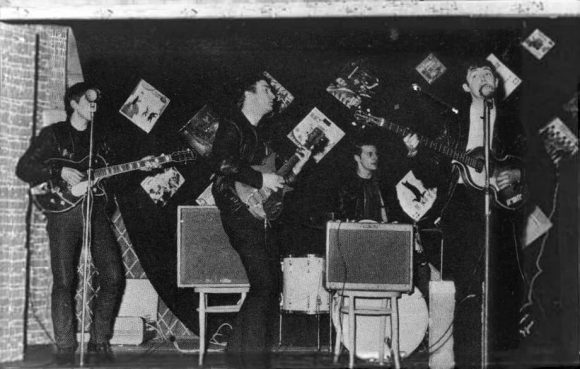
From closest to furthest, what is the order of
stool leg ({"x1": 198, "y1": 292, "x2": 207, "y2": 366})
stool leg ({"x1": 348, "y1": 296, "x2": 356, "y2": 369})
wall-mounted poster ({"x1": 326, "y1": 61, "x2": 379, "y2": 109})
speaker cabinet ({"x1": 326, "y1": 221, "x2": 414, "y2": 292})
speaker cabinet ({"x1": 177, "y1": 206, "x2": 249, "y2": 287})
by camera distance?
stool leg ({"x1": 348, "y1": 296, "x2": 356, "y2": 369}) < speaker cabinet ({"x1": 326, "y1": 221, "x2": 414, "y2": 292}) < stool leg ({"x1": 198, "y1": 292, "x2": 207, "y2": 366}) < speaker cabinet ({"x1": 177, "y1": 206, "x2": 249, "y2": 287}) < wall-mounted poster ({"x1": 326, "y1": 61, "x2": 379, "y2": 109})

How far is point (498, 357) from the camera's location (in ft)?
15.6

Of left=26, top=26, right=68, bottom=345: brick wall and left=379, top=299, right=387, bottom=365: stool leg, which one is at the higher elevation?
left=26, top=26, right=68, bottom=345: brick wall

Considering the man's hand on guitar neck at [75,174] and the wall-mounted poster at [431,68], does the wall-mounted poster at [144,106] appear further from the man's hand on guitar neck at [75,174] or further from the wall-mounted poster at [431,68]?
the wall-mounted poster at [431,68]

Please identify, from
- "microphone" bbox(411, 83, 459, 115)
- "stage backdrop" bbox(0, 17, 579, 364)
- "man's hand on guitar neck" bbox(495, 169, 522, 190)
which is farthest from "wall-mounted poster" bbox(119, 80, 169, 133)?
"man's hand on guitar neck" bbox(495, 169, 522, 190)

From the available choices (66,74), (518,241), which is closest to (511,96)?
(518,241)

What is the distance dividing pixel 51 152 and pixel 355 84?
208 cm

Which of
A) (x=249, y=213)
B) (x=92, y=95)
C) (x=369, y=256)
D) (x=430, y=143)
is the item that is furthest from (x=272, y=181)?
(x=92, y=95)

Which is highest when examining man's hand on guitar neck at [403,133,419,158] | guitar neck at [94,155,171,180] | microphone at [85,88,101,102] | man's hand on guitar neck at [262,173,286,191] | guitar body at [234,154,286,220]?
microphone at [85,88,101,102]

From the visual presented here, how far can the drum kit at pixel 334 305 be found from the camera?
4.66 meters

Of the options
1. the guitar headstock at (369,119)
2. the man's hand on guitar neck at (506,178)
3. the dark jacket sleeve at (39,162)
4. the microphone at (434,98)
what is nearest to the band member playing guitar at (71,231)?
the dark jacket sleeve at (39,162)

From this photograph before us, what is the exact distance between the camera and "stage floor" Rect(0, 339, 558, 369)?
467cm

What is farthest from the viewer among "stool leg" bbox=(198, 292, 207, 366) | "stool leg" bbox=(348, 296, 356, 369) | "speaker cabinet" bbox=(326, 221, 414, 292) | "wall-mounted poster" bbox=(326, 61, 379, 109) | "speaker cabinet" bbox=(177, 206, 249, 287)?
"wall-mounted poster" bbox=(326, 61, 379, 109)

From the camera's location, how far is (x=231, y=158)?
15.8 ft

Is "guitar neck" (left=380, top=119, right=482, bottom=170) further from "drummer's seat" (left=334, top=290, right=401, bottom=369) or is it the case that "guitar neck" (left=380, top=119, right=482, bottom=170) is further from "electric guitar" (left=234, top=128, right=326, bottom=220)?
"drummer's seat" (left=334, top=290, right=401, bottom=369)
